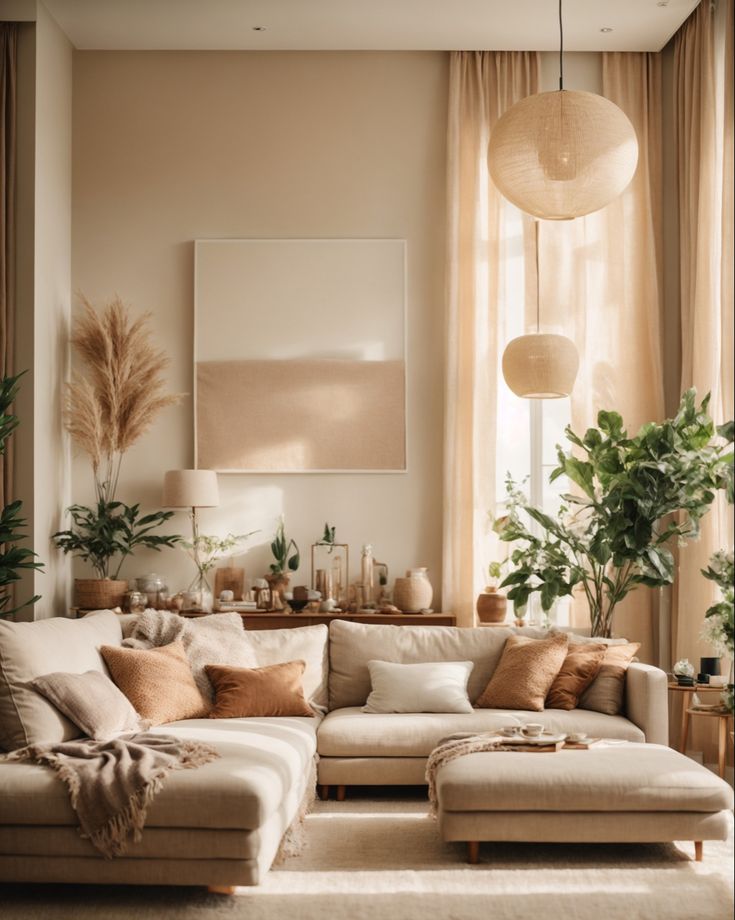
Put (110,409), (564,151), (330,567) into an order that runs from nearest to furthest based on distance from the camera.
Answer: (564,151) → (110,409) → (330,567)

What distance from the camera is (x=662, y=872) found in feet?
12.0

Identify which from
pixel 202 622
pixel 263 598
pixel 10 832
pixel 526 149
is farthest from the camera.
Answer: pixel 263 598

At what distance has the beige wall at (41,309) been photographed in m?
5.46

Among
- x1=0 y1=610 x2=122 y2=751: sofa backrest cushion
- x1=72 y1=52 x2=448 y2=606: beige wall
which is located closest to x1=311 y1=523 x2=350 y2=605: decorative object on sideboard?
x1=72 y1=52 x2=448 y2=606: beige wall

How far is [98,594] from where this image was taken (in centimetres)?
570

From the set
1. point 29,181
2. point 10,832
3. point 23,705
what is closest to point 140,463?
point 29,181

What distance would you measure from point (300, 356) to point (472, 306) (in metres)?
1.06

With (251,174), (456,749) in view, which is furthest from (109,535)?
(456,749)

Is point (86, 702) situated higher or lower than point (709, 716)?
higher

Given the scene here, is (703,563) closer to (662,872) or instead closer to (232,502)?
(662,872)

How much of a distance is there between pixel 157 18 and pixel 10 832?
14.3 ft

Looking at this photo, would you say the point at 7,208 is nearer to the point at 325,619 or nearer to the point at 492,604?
the point at 325,619

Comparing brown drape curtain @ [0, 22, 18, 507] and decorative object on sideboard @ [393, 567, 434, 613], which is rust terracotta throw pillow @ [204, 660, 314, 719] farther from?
brown drape curtain @ [0, 22, 18, 507]

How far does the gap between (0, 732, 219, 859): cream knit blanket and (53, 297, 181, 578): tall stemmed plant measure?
220 cm
